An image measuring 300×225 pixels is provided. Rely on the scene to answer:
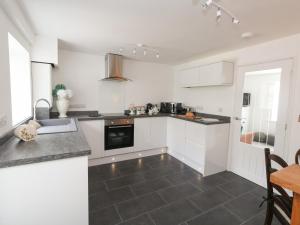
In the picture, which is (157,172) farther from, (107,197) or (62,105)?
(62,105)

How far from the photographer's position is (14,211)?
1.10 m

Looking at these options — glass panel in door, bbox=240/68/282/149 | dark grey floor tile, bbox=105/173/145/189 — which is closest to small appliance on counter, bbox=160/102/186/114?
glass panel in door, bbox=240/68/282/149

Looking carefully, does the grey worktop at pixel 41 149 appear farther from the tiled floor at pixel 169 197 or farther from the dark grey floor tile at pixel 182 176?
the dark grey floor tile at pixel 182 176

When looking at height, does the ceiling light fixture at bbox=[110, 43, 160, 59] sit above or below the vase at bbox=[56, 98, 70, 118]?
above

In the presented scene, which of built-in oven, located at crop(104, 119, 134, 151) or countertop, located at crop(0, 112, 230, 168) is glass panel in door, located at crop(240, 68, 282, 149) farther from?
countertop, located at crop(0, 112, 230, 168)

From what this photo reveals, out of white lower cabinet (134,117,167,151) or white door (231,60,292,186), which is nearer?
white door (231,60,292,186)

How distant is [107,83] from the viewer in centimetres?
368

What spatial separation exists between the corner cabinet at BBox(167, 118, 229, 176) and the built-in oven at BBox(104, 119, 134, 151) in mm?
1061

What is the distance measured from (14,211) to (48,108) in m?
1.88

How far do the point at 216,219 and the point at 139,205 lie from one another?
0.89 metres

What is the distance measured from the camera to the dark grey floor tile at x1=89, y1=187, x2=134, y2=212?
2004 millimetres

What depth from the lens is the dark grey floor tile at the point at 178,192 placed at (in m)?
2.20

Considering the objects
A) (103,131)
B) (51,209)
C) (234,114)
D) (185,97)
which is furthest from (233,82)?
(51,209)

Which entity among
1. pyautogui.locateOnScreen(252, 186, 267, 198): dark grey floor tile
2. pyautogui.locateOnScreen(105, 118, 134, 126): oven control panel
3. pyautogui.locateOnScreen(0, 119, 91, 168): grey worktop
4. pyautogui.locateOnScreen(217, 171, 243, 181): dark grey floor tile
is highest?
pyautogui.locateOnScreen(0, 119, 91, 168): grey worktop
